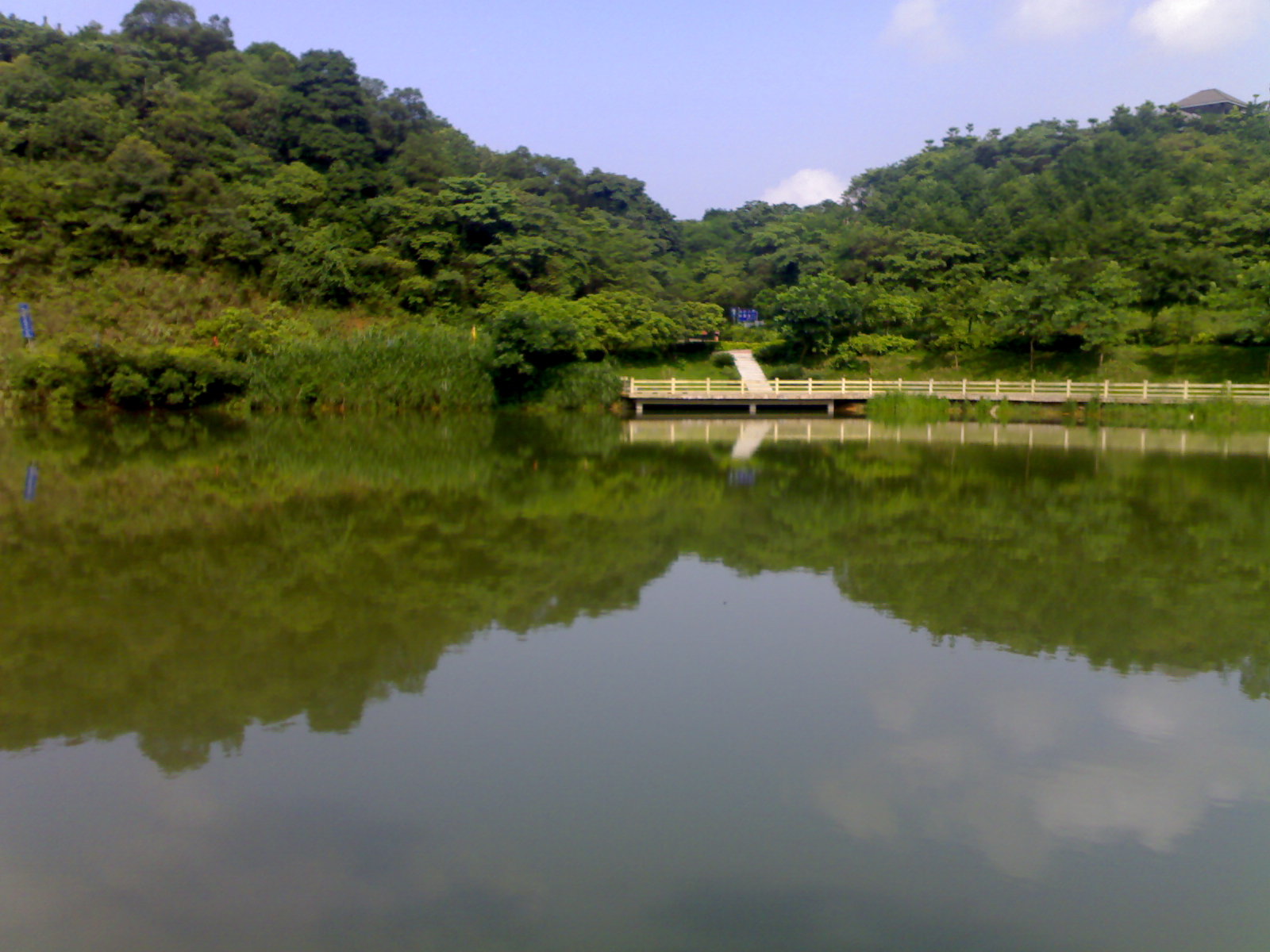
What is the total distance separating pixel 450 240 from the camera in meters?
37.7

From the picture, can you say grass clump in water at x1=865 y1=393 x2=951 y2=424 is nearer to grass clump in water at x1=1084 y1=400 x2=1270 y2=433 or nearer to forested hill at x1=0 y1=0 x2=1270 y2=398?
grass clump in water at x1=1084 y1=400 x2=1270 y2=433

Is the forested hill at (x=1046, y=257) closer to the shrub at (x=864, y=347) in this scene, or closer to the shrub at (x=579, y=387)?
the shrub at (x=864, y=347)

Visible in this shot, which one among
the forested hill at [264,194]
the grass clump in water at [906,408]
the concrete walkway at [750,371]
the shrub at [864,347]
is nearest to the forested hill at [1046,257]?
the shrub at [864,347]

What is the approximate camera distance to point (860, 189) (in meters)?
61.9

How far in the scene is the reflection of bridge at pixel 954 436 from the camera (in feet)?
73.9

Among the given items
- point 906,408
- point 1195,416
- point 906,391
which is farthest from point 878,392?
point 1195,416

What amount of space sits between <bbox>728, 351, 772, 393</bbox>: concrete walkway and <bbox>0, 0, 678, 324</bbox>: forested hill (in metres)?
4.57

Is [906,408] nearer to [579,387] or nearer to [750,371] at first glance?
[750,371]

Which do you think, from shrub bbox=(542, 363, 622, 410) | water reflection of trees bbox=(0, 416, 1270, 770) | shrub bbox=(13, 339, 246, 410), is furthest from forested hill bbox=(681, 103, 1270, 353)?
shrub bbox=(13, 339, 246, 410)

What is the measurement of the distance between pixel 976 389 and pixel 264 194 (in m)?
26.4

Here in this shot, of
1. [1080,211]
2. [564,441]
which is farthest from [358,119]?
[1080,211]

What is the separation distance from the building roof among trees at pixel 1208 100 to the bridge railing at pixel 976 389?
43.1 metres

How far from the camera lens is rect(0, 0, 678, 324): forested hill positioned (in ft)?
117

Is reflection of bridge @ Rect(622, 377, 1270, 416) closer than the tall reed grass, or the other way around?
reflection of bridge @ Rect(622, 377, 1270, 416)
